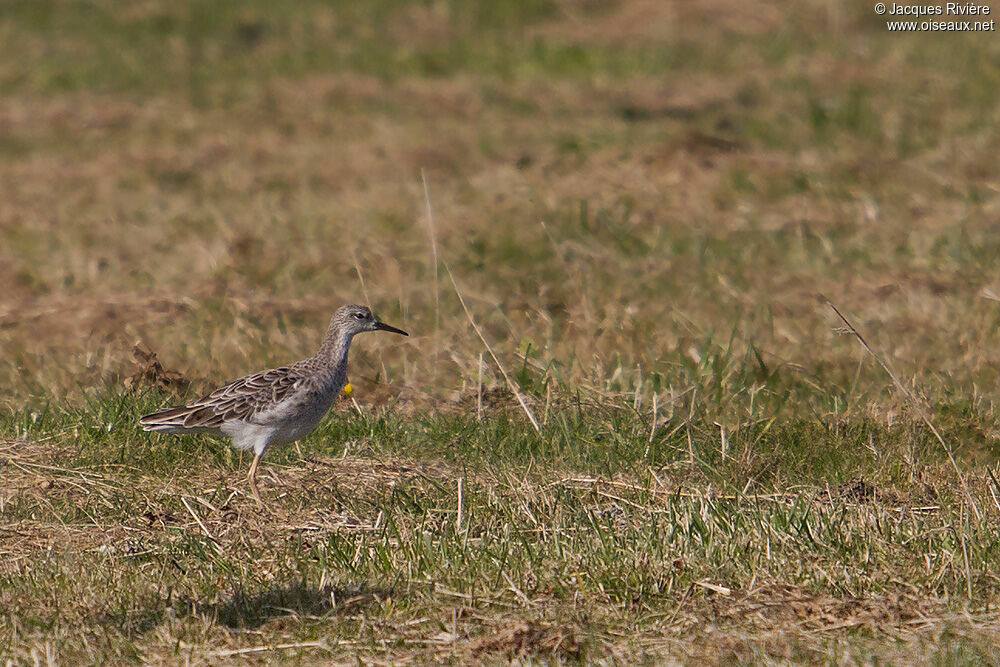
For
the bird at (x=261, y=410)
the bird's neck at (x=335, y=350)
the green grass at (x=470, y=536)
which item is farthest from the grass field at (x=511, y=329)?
the bird's neck at (x=335, y=350)

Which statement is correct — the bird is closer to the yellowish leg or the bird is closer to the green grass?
the yellowish leg

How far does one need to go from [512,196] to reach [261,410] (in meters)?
5.74

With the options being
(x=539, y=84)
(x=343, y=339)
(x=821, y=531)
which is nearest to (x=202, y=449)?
(x=343, y=339)

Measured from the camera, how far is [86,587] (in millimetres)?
5270

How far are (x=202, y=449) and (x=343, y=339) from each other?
908mm

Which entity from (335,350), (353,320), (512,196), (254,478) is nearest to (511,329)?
(353,320)

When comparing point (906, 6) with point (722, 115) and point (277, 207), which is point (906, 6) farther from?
point (277, 207)

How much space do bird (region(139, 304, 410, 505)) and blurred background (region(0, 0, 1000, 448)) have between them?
33.9 inches

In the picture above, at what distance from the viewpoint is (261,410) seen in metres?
6.47

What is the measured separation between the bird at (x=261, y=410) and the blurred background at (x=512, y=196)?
86 centimetres

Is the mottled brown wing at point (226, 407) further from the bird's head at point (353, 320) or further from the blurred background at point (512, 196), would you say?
the blurred background at point (512, 196)

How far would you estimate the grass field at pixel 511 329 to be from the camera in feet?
16.9

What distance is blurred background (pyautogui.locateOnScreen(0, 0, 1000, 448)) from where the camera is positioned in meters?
8.49

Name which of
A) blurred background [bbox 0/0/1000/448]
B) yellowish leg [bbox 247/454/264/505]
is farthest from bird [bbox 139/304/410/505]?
blurred background [bbox 0/0/1000/448]
